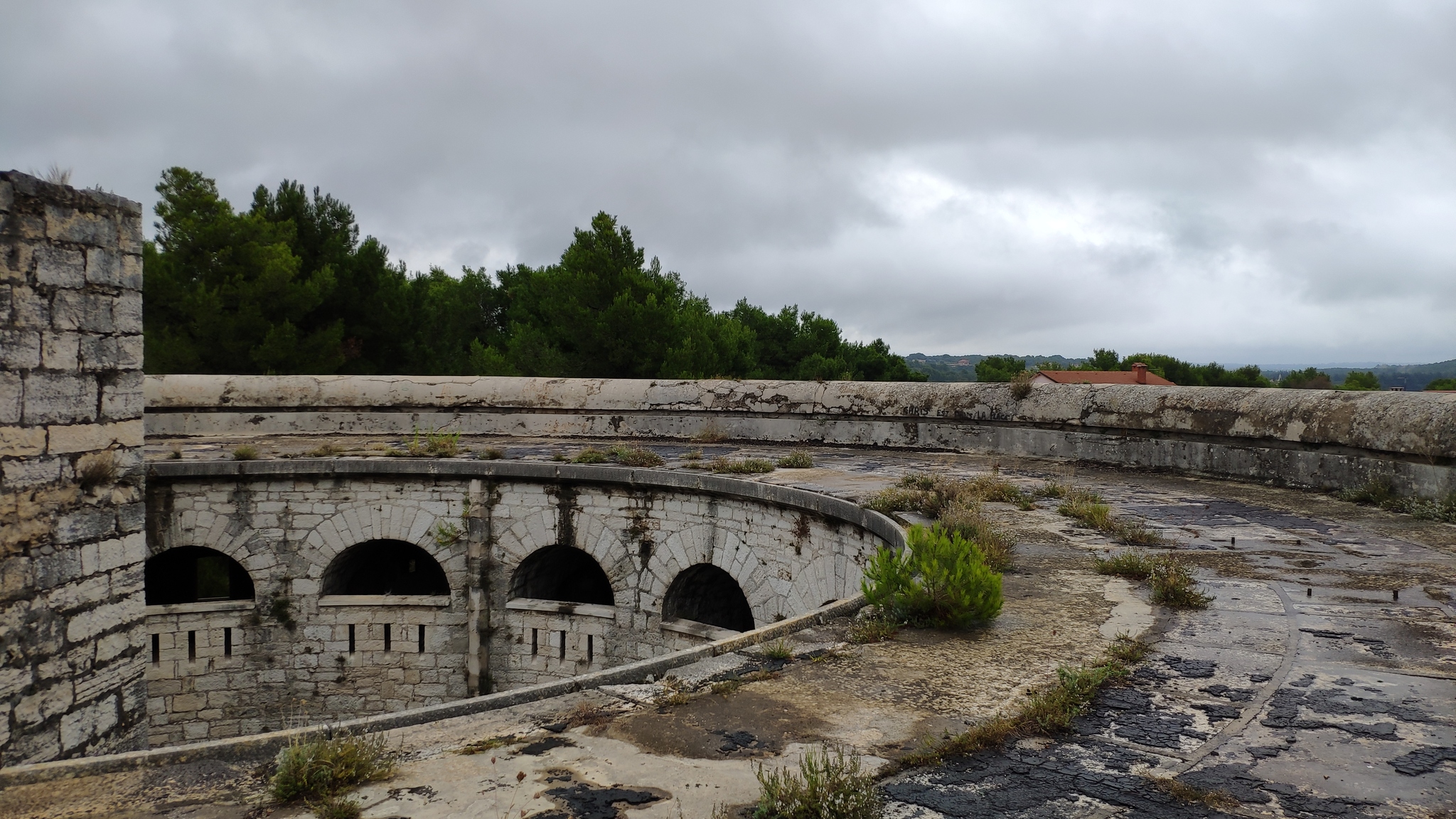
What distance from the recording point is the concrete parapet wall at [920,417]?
7.25m

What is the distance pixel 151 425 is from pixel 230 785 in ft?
38.4

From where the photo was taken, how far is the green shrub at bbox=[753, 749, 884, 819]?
96.0 inches

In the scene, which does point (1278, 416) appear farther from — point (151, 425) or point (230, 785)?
point (151, 425)

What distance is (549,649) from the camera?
10.4 meters

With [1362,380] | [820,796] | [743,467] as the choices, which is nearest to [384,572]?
[743,467]

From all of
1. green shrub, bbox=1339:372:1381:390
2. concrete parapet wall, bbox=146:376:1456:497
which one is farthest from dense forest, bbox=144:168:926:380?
green shrub, bbox=1339:372:1381:390

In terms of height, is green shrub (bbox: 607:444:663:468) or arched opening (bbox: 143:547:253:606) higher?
green shrub (bbox: 607:444:663:468)

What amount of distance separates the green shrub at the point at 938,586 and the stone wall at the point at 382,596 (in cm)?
513

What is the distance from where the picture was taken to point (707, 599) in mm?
10273

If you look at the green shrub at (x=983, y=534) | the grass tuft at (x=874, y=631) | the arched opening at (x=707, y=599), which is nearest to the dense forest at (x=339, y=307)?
the arched opening at (x=707, y=599)

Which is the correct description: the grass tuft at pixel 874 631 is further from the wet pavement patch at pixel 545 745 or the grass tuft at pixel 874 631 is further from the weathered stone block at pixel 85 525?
the weathered stone block at pixel 85 525

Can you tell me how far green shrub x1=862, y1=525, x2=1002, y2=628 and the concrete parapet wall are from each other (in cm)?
444

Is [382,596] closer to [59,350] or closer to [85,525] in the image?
[85,525]

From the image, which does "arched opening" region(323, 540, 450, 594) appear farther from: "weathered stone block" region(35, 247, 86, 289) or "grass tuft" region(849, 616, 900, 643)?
"grass tuft" region(849, 616, 900, 643)
